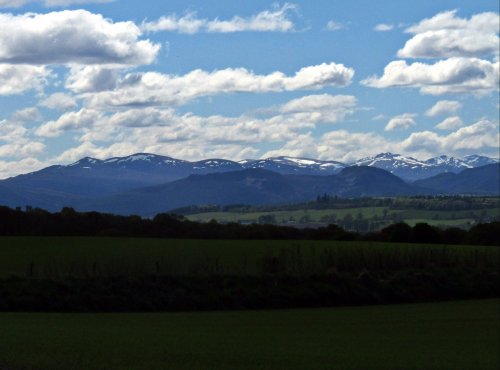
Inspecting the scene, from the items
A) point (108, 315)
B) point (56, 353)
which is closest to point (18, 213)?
point (108, 315)

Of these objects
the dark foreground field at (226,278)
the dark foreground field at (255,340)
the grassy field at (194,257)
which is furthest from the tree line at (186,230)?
the dark foreground field at (255,340)

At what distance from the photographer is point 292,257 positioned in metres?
77.6

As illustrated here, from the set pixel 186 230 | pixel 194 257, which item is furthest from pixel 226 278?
pixel 186 230

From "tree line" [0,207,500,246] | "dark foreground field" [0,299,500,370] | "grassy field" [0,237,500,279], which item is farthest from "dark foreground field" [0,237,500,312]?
"tree line" [0,207,500,246]

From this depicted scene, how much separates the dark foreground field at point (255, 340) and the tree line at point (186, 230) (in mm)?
60344

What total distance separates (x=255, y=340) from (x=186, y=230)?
88835 mm

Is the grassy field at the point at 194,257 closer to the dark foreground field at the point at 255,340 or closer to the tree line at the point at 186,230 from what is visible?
the dark foreground field at the point at 255,340

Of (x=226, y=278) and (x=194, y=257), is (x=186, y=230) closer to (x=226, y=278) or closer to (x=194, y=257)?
(x=194, y=257)

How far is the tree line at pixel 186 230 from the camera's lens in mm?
114875

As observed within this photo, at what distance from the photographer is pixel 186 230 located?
125m

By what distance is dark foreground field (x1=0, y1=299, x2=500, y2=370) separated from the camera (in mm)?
27359

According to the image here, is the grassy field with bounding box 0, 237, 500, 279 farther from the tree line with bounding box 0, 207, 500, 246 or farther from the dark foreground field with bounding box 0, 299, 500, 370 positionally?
the tree line with bounding box 0, 207, 500, 246

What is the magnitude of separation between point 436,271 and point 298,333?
106 feet

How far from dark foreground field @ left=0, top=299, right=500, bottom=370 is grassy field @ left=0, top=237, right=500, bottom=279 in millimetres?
11566
